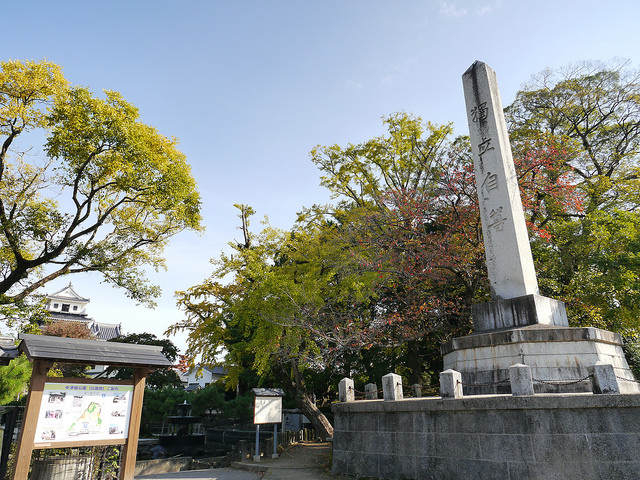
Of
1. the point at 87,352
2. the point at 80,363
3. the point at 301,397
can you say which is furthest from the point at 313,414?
the point at 80,363

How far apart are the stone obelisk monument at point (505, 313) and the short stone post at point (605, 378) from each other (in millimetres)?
501

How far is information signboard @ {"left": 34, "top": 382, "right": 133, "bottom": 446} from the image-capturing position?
6738 millimetres

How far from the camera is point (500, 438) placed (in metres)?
6.89

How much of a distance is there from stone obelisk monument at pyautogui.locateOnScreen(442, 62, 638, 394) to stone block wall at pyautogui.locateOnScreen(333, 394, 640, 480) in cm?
63

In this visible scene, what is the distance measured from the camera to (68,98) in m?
11.3

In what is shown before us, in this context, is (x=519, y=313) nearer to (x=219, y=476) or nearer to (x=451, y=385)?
(x=451, y=385)

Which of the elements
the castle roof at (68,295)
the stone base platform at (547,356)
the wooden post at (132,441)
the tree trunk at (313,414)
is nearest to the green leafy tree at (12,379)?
the wooden post at (132,441)

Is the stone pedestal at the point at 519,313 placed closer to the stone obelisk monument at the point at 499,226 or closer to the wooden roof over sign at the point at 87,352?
the stone obelisk monument at the point at 499,226

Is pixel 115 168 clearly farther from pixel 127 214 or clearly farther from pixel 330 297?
pixel 330 297

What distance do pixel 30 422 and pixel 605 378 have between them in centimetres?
963

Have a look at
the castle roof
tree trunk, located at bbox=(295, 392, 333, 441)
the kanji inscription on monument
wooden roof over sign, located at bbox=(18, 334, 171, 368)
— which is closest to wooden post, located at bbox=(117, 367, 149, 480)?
wooden roof over sign, located at bbox=(18, 334, 171, 368)

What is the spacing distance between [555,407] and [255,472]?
8.67 metres

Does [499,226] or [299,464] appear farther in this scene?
[299,464]

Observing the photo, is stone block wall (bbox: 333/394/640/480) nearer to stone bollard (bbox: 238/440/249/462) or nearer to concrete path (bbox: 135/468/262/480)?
concrete path (bbox: 135/468/262/480)
